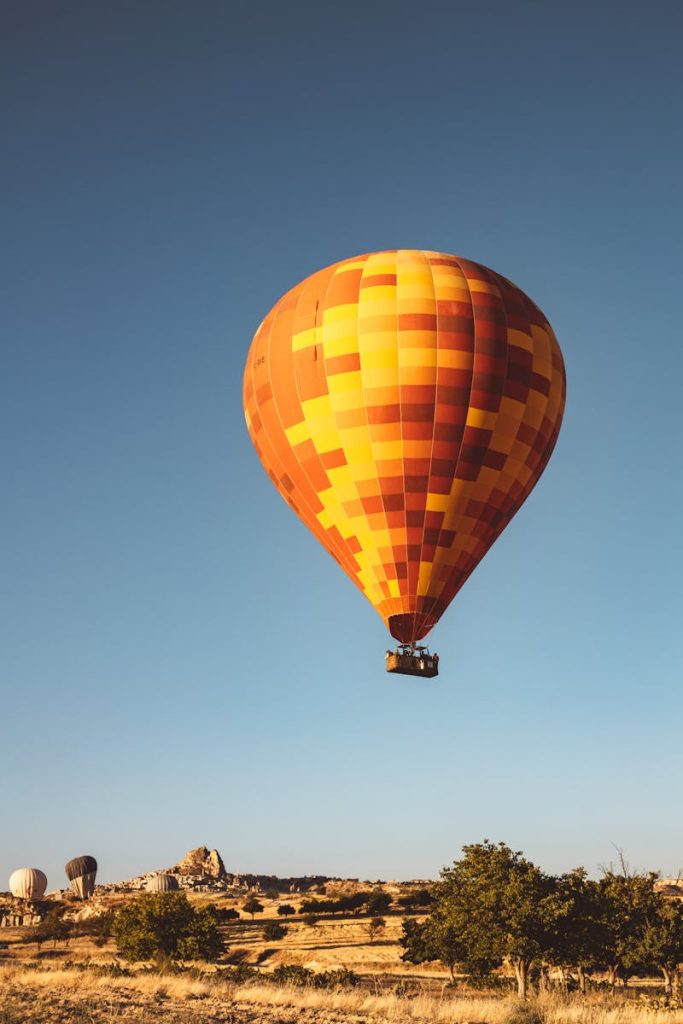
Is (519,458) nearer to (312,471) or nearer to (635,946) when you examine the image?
(312,471)

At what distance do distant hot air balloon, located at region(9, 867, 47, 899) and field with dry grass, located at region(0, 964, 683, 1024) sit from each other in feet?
241

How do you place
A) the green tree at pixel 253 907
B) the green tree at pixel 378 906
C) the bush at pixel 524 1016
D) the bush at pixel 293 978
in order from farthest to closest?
1. the green tree at pixel 253 907
2. the green tree at pixel 378 906
3. the bush at pixel 293 978
4. the bush at pixel 524 1016

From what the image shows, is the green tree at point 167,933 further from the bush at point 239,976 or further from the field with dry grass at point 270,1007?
the field with dry grass at point 270,1007

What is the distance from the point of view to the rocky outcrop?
118 metres

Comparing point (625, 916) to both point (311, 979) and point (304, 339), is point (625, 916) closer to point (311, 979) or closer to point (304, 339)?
point (311, 979)

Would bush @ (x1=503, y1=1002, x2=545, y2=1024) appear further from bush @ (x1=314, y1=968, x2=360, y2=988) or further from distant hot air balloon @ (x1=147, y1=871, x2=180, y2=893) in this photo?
distant hot air balloon @ (x1=147, y1=871, x2=180, y2=893)

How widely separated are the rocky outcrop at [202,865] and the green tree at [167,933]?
74845 mm

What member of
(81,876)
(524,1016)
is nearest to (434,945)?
(524,1016)

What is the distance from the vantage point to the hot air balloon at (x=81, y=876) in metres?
102

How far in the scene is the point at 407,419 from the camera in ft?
105

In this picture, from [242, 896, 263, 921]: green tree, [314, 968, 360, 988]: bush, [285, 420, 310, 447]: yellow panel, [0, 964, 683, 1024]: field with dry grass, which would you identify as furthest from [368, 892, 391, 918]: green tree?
[285, 420, 310, 447]: yellow panel

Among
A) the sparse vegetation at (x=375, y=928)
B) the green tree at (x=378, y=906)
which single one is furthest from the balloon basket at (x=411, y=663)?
the green tree at (x=378, y=906)

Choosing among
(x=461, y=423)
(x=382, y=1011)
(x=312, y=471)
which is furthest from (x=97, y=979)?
(x=461, y=423)

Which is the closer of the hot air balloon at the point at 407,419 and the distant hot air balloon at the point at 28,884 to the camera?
the hot air balloon at the point at 407,419
